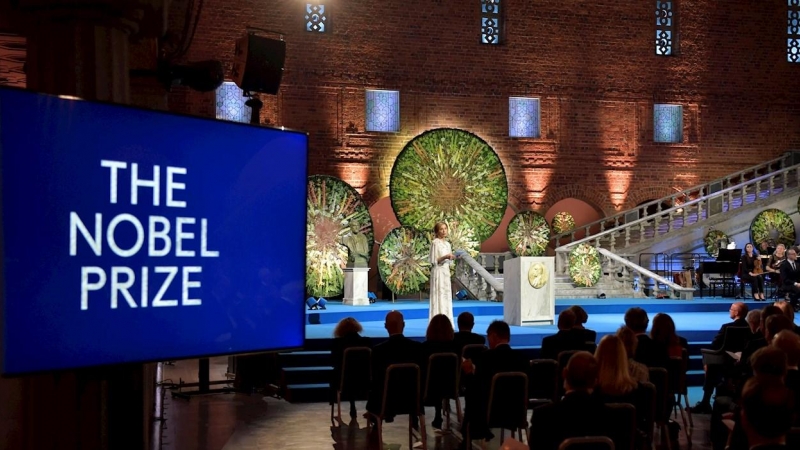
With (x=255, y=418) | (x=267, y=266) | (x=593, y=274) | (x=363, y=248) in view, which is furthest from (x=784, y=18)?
(x=267, y=266)

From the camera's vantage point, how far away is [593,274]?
18.5m

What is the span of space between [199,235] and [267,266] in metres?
0.32

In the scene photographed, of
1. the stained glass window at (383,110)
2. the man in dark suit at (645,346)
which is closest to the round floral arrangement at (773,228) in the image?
the stained glass window at (383,110)

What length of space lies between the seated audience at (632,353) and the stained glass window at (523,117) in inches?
624

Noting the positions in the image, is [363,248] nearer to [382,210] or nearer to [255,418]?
[382,210]

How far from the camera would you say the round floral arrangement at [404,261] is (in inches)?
692

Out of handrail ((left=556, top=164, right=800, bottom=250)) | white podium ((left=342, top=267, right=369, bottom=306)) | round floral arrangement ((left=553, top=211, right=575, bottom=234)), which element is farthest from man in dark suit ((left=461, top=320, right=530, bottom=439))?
round floral arrangement ((left=553, top=211, right=575, bottom=234))

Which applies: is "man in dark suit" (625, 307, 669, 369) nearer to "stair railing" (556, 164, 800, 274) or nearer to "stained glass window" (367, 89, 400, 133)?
"stair railing" (556, 164, 800, 274)

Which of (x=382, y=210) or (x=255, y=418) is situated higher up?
(x=382, y=210)

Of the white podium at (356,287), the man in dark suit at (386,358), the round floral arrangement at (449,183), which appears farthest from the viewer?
the round floral arrangement at (449,183)

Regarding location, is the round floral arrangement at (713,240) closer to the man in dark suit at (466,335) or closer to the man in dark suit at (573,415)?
the man in dark suit at (466,335)

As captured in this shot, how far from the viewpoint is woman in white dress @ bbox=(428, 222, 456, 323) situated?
10922mm

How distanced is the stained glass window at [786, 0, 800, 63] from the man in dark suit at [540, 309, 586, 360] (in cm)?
1910

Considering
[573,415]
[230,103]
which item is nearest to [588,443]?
[573,415]
